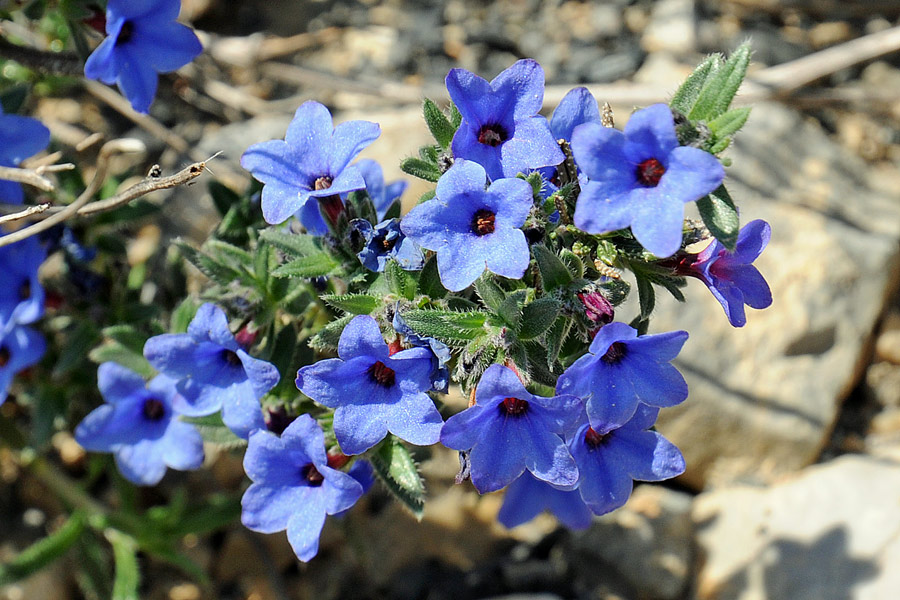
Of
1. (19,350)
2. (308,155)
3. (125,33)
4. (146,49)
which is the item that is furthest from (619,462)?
(19,350)

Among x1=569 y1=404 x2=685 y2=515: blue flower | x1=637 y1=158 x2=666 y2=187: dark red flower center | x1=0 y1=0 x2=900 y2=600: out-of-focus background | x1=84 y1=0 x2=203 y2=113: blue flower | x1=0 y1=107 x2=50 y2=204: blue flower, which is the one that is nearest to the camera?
x1=637 y1=158 x2=666 y2=187: dark red flower center

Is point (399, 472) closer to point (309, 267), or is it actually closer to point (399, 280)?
point (399, 280)

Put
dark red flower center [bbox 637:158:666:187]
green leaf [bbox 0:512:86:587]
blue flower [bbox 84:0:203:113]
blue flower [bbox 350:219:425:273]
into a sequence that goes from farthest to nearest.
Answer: green leaf [bbox 0:512:86:587] → blue flower [bbox 84:0:203:113] → blue flower [bbox 350:219:425:273] → dark red flower center [bbox 637:158:666:187]

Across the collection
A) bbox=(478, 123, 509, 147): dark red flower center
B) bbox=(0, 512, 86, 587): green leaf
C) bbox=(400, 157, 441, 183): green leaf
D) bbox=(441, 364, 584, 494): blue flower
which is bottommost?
bbox=(0, 512, 86, 587): green leaf

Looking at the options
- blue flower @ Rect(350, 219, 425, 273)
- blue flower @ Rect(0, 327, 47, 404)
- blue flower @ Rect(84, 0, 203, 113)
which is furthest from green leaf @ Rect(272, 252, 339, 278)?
blue flower @ Rect(0, 327, 47, 404)

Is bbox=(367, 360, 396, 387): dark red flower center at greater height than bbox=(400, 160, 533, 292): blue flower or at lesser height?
lesser

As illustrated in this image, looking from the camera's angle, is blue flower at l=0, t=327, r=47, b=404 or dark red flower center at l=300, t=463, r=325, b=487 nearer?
dark red flower center at l=300, t=463, r=325, b=487

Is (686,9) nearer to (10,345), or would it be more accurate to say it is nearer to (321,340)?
(321,340)

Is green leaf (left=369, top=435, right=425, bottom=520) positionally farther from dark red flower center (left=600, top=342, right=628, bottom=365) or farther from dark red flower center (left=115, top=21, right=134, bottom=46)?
dark red flower center (left=115, top=21, right=134, bottom=46)
